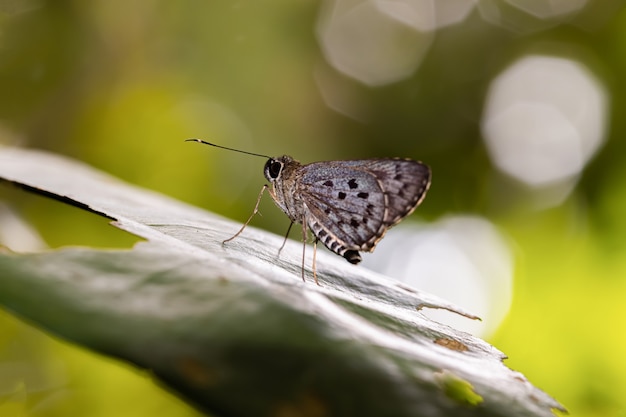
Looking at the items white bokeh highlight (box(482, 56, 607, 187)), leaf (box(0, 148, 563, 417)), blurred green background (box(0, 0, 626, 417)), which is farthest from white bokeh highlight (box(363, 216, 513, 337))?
leaf (box(0, 148, 563, 417))

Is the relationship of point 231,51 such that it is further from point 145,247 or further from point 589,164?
point 145,247

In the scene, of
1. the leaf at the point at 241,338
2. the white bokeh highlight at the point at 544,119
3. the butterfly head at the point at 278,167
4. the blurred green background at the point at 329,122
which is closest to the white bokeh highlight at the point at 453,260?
the blurred green background at the point at 329,122

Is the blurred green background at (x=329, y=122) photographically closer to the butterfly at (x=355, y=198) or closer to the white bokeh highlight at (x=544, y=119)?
the white bokeh highlight at (x=544, y=119)

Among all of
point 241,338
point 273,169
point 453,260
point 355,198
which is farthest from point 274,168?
point 453,260

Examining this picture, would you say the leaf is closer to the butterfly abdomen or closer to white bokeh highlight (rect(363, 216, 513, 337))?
the butterfly abdomen

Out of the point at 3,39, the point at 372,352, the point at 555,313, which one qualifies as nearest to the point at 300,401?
the point at 372,352

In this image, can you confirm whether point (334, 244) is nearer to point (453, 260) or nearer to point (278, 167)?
point (278, 167)
